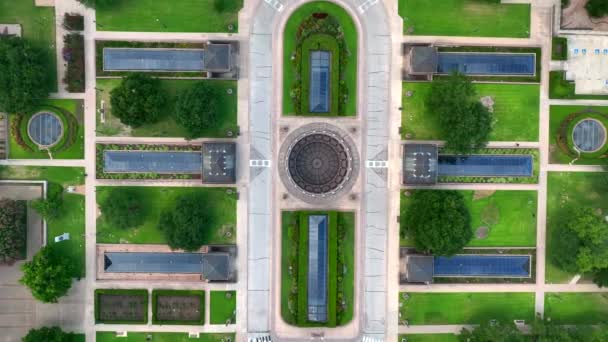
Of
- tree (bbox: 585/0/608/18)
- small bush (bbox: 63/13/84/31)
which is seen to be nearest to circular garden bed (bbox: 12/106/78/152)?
small bush (bbox: 63/13/84/31)

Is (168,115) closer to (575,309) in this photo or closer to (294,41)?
(294,41)

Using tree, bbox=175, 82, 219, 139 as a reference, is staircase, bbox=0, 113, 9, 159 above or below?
below

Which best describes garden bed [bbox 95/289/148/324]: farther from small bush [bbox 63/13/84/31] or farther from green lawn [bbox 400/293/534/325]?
small bush [bbox 63/13/84/31]

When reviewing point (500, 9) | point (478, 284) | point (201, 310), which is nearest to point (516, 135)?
point (500, 9)

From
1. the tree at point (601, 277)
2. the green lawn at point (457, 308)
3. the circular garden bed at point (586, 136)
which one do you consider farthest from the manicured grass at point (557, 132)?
the green lawn at point (457, 308)

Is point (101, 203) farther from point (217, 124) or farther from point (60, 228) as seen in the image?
point (217, 124)

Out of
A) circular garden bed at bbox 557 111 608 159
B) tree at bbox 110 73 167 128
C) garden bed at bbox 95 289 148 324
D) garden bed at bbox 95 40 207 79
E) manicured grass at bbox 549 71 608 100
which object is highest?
garden bed at bbox 95 40 207 79

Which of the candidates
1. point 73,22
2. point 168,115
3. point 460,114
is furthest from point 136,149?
point 460,114
